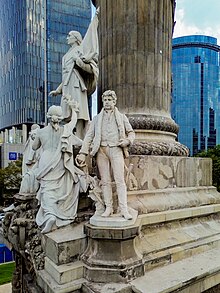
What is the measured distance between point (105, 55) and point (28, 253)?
5.00m

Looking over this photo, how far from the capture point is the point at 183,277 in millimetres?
3938

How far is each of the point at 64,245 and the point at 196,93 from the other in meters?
63.3

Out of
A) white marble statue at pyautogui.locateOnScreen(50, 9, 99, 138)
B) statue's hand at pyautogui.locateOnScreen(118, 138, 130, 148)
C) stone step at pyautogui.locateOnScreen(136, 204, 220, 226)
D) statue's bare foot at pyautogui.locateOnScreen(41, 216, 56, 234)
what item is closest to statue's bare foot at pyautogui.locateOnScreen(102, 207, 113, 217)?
stone step at pyautogui.locateOnScreen(136, 204, 220, 226)

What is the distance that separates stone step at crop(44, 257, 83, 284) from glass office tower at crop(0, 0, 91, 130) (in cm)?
3938

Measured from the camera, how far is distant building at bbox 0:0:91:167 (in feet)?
140

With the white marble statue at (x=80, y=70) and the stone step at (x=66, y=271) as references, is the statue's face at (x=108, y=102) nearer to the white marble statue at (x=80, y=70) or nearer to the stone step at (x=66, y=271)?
the white marble statue at (x=80, y=70)

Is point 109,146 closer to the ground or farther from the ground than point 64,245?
farther from the ground

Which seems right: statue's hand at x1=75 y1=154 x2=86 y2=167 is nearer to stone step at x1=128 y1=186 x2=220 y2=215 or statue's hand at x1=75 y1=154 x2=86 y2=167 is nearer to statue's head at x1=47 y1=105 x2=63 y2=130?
statue's head at x1=47 y1=105 x2=63 y2=130

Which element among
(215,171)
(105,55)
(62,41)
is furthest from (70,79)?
(62,41)

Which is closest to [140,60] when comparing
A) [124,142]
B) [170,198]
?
[124,142]

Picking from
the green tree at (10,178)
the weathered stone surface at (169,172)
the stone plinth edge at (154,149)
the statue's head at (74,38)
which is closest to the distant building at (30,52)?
the green tree at (10,178)

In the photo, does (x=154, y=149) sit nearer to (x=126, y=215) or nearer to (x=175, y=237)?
(x=175, y=237)

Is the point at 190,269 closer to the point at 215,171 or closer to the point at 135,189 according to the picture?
the point at 135,189

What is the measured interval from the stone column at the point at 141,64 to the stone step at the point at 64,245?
2.92 meters
